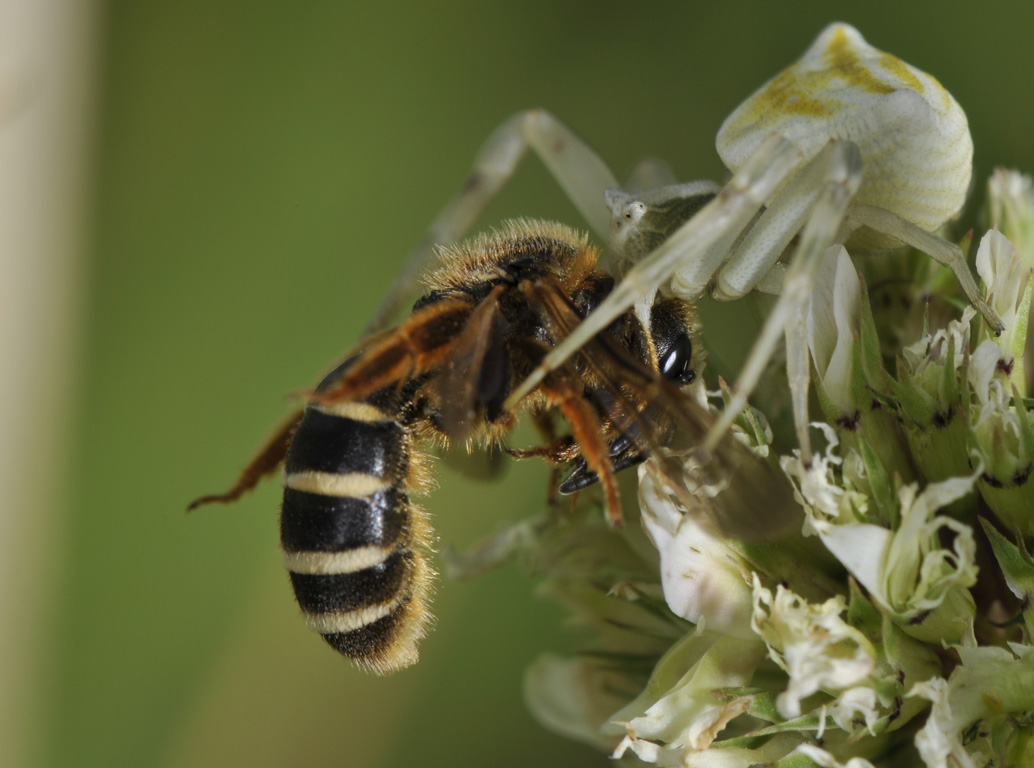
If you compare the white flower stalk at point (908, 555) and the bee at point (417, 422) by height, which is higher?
the bee at point (417, 422)

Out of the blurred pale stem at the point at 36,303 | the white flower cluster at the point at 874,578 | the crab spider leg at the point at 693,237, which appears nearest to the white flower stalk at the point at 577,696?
the white flower cluster at the point at 874,578

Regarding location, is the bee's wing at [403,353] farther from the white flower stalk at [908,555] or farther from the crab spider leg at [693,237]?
the white flower stalk at [908,555]

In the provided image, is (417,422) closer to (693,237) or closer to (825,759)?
(693,237)

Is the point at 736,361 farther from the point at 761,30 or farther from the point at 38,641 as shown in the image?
the point at 38,641

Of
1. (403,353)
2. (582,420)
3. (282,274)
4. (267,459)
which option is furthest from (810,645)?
(282,274)

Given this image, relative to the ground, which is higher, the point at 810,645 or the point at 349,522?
the point at 349,522

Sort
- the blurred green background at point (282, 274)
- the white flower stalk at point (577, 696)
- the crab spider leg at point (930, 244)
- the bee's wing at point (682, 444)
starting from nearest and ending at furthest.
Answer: the bee's wing at point (682, 444) < the crab spider leg at point (930, 244) < the white flower stalk at point (577, 696) < the blurred green background at point (282, 274)

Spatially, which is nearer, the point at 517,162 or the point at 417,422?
the point at 417,422
